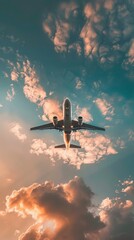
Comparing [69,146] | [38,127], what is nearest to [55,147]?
[69,146]

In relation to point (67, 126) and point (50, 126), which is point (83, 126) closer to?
point (67, 126)

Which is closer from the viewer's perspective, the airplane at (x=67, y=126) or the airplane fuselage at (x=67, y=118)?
the airplane fuselage at (x=67, y=118)

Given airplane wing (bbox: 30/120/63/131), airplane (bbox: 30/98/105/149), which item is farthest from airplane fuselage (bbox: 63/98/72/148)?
airplane wing (bbox: 30/120/63/131)

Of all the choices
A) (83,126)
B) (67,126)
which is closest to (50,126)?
(67,126)

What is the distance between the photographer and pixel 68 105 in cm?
9156

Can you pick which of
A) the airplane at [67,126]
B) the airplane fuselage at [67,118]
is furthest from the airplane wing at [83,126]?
the airplane fuselage at [67,118]

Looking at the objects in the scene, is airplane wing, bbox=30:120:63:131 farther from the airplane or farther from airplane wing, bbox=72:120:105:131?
airplane wing, bbox=72:120:105:131

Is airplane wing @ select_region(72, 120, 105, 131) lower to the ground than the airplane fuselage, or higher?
higher

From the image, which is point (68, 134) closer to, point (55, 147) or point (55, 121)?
point (55, 121)

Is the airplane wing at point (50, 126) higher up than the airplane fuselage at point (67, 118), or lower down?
higher up

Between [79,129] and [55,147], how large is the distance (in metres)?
15.9

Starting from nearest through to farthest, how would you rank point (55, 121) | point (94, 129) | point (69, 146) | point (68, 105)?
point (68, 105), point (55, 121), point (94, 129), point (69, 146)

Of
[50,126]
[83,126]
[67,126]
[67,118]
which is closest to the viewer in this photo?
[67,118]

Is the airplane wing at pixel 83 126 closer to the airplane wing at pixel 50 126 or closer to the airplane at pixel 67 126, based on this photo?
the airplane at pixel 67 126
